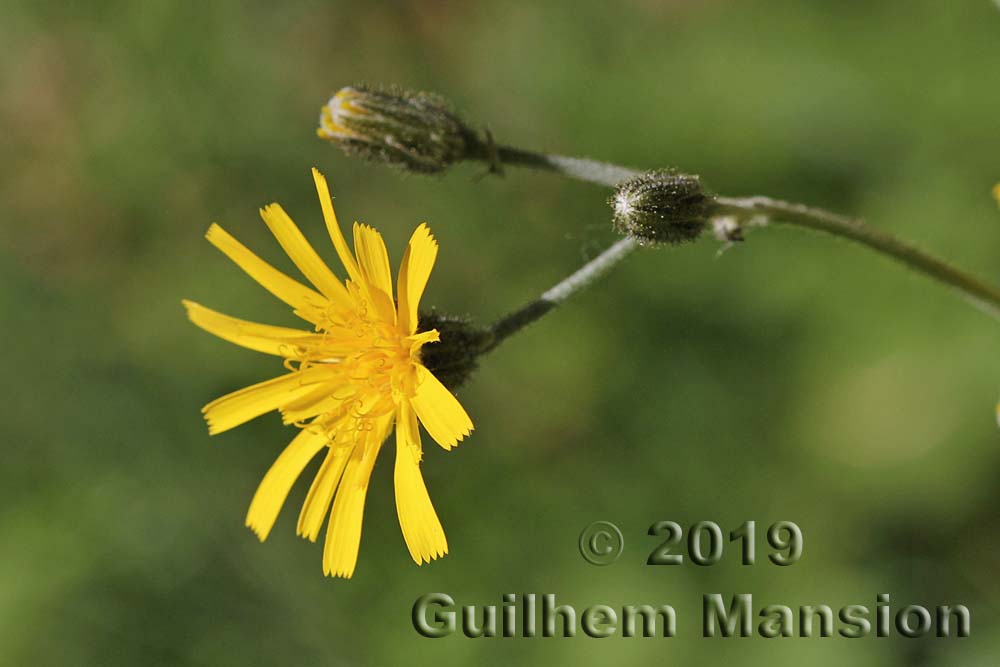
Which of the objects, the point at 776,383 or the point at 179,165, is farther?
the point at 179,165

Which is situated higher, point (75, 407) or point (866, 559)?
point (75, 407)

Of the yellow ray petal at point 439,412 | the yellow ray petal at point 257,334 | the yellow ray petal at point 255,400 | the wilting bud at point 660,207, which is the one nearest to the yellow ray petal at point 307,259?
the yellow ray petal at point 257,334

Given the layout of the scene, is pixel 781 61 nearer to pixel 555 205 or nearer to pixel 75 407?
pixel 555 205

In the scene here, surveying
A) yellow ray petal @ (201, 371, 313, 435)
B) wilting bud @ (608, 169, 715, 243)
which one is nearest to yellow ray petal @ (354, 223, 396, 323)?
yellow ray petal @ (201, 371, 313, 435)

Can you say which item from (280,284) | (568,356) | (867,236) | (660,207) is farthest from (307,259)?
(568,356)

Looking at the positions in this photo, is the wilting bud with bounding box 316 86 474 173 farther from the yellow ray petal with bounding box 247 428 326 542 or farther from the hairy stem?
the yellow ray petal with bounding box 247 428 326 542

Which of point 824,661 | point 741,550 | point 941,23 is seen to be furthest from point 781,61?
point 824,661

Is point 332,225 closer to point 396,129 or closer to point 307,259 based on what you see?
point 307,259

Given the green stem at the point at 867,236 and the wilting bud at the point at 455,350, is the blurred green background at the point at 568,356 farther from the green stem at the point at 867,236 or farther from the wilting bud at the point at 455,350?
the wilting bud at the point at 455,350
